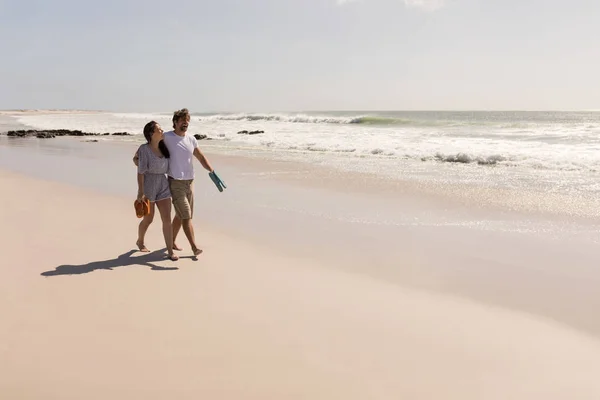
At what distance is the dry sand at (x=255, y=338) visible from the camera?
9.57 feet

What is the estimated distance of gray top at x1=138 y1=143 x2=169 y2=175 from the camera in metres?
5.42

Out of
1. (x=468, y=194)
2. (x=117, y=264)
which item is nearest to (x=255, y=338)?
(x=117, y=264)

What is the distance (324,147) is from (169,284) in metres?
17.1

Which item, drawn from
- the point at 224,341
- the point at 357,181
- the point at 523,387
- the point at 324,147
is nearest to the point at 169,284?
the point at 224,341

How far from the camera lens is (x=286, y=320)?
380 cm

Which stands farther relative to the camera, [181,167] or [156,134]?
[181,167]

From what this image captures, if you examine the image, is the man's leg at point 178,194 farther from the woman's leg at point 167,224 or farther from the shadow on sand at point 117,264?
the shadow on sand at point 117,264

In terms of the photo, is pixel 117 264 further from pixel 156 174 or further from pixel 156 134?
pixel 156 134

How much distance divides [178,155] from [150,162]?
33 cm

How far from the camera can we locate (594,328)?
3.79m

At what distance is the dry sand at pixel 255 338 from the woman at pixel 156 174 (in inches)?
18.6

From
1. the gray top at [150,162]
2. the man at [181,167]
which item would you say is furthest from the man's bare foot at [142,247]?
the gray top at [150,162]

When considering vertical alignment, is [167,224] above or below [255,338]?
above

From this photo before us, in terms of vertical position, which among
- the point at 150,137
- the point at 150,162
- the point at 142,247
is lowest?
the point at 142,247
